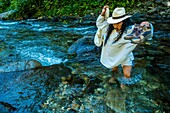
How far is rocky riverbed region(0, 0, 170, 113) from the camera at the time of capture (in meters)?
4.30

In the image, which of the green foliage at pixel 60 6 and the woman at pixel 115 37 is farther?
the green foliage at pixel 60 6

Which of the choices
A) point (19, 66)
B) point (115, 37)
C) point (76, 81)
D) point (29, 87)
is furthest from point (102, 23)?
point (19, 66)

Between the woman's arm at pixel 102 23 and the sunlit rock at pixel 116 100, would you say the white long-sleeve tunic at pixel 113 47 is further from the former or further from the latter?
the sunlit rock at pixel 116 100

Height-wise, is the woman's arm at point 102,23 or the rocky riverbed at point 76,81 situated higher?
the woman's arm at point 102,23

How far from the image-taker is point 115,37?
4.56 meters

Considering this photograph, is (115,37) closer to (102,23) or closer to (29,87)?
(102,23)

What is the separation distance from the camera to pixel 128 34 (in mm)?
4340

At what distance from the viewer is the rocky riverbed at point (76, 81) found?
4.30 meters

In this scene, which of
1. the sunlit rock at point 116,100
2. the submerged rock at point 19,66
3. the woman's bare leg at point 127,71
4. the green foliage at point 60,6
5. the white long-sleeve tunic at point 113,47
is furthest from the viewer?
the green foliage at point 60,6

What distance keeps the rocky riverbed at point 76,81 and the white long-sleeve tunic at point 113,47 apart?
1.97ft

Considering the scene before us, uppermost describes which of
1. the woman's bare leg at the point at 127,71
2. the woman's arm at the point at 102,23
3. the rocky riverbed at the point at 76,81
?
the woman's arm at the point at 102,23

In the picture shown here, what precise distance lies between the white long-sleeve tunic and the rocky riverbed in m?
0.60

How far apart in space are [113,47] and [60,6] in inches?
513

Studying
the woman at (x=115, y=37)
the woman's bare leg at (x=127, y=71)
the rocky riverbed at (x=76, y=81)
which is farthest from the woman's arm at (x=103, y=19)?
the rocky riverbed at (x=76, y=81)
